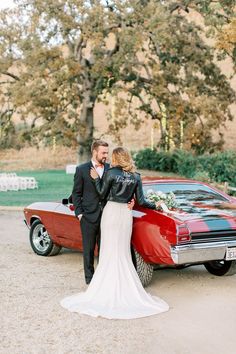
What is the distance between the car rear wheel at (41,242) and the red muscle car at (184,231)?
1051 millimetres

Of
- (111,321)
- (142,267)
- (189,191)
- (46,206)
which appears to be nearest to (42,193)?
(46,206)

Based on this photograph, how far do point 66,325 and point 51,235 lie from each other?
3.70m

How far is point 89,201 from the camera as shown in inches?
311

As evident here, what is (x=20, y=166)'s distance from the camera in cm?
4447

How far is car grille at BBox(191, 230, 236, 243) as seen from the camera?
7477mm

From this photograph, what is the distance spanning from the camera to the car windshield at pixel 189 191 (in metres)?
8.74

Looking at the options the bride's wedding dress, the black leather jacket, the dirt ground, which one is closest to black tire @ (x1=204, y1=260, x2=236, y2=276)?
the dirt ground

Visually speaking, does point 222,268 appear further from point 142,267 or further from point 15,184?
point 15,184

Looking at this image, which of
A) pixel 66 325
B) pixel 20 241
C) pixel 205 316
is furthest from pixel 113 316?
pixel 20 241

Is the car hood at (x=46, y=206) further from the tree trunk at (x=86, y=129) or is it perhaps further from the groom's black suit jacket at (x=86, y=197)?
the tree trunk at (x=86, y=129)

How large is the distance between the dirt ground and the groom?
20.4 inches

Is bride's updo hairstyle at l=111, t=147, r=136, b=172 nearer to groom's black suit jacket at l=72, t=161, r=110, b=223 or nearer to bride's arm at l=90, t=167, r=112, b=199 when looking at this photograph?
bride's arm at l=90, t=167, r=112, b=199

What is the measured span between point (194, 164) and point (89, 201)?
2304 cm

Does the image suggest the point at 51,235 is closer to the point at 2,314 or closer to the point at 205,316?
the point at 2,314
